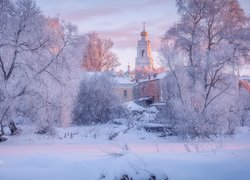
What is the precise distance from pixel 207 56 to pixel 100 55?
103 feet

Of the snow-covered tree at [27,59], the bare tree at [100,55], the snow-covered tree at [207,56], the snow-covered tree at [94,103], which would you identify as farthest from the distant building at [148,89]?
the snow-covered tree at [27,59]

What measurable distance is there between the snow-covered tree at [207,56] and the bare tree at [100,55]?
93.3 ft

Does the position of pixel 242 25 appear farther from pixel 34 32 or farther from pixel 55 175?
pixel 55 175

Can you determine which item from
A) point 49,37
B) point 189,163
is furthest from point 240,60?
point 189,163

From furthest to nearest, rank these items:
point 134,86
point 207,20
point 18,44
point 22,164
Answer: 1. point 134,86
2. point 207,20
3. point 18,44
4. point 22,164

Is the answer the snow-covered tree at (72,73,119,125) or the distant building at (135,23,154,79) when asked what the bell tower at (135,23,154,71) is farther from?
the snow-covered tree at (72,73,119,125)

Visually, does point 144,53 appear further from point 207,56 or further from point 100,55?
point 207,56

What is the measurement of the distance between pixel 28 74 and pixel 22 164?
48.3 ft

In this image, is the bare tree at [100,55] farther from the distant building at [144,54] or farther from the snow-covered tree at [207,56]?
the distant building at [144,54]

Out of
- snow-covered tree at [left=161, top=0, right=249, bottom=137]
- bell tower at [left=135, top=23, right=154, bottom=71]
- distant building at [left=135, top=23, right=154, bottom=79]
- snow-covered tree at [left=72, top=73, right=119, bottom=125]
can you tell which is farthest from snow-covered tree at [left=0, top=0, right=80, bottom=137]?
bell tower at [left=135, top=23, right=154, bottom=71]

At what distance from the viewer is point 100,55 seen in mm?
58781

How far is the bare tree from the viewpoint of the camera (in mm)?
57772

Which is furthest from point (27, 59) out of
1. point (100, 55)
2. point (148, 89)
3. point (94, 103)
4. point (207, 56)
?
point (148, 89)

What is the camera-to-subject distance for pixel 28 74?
2491cm
